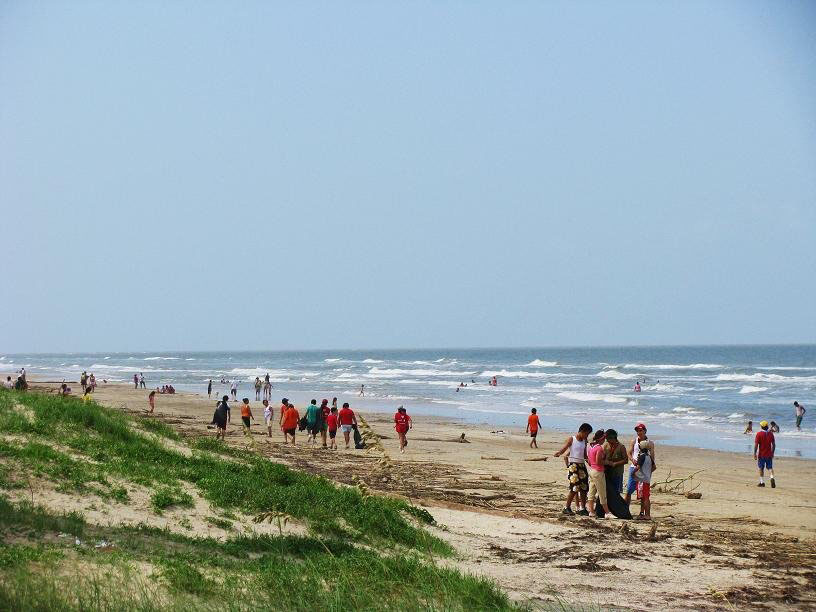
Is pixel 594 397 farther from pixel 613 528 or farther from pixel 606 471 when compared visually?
pixel 613 528

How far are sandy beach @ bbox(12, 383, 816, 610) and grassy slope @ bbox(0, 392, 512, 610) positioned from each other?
85 centimetres

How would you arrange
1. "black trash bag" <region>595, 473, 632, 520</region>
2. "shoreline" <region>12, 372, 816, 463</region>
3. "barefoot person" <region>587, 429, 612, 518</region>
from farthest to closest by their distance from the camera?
"shoreline" <region>12, 372, 816, 463</region> → "black trash bag" <region>595, 473, 632, 520</region> → "barefoot person" <region>587, 429, 612, 518</region>

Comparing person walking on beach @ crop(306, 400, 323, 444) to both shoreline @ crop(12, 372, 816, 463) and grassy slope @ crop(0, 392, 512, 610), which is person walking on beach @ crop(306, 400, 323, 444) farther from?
grassy slope @ crop(0, 392, 512, 610)

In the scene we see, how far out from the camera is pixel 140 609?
5.72 metres

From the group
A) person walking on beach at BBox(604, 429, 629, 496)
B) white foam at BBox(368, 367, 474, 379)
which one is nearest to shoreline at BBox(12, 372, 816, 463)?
person walking on beach at BBox(604, 429, 629, 496)

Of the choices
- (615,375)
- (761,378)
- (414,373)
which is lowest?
(414,373)

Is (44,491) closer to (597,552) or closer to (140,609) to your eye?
(140,609)

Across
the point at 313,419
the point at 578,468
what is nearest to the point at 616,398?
the point at 313,419

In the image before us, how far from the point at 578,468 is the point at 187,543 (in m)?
7.56

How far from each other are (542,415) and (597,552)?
3056cm

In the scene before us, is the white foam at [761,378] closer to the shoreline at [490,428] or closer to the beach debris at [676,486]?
the shoreline at [490,428]

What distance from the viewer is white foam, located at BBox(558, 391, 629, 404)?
161 ft

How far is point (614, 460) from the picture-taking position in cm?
1365

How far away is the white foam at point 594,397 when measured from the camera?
161 ft
